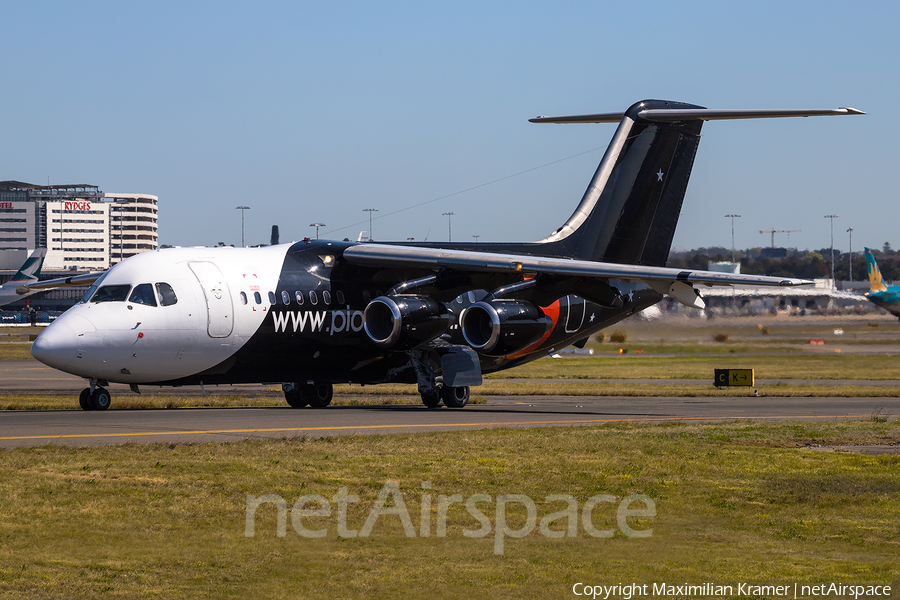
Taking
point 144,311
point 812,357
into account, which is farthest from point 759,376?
point 144,311

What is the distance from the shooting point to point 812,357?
5038 cm

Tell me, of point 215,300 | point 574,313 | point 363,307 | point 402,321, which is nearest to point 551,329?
point 574,313

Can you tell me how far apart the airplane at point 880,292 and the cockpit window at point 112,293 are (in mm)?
58758

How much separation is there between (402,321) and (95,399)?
7.08 meters

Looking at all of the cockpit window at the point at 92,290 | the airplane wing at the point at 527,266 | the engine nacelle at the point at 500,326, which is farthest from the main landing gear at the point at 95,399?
the engine nacelle at the point at 500,326

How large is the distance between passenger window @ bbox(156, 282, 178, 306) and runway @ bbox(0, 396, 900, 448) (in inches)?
96.1

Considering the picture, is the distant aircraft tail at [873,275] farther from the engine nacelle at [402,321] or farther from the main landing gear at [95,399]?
the main landing gear at [95,399]

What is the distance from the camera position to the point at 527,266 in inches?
1012

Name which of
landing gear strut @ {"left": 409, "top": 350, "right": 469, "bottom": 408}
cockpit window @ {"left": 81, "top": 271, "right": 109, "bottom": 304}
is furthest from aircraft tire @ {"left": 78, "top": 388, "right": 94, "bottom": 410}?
landing gear strut @ {"left": 409, "top": 350, "right": 469, "bottom": 408}

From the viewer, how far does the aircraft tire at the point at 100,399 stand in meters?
23.6

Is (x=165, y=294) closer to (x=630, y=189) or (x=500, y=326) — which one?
(x=500, y=326)

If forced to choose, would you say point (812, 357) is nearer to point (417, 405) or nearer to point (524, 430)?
point (417, 405)

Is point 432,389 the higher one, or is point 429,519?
point 432,389

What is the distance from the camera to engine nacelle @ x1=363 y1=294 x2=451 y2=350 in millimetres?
25297
